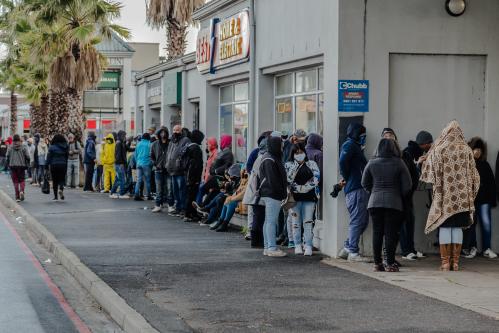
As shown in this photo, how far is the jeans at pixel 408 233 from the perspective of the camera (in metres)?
14.5

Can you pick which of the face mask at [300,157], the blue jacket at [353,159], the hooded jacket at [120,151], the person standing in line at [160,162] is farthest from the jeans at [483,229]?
the hooded jacket at [120,151]

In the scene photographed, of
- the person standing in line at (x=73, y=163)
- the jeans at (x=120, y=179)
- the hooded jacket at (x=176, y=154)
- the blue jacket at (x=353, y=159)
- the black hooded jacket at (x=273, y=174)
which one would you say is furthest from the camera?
the person standing in line at (x=73, y=163)

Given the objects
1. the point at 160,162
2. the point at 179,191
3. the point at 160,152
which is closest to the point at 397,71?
the point at 179,191

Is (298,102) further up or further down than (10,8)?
further down

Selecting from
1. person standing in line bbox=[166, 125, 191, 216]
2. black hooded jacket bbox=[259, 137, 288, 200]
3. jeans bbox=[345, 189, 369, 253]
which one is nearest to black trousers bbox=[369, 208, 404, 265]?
jeans bbox=[345, 189, 369, 253]

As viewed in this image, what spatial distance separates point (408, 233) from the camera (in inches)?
571

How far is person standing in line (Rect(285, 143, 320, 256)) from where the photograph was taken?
1483 cm

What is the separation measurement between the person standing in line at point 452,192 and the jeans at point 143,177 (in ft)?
45.1

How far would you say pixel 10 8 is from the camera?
55094 millimetres

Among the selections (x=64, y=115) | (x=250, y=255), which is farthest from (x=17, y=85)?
(x=250, y=255)

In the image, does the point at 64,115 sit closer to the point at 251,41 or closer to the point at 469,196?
the point at 251,41

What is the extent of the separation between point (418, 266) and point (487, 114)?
285 cm

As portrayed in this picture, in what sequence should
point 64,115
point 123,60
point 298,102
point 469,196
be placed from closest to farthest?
1. point 469,196
2. point 298,102
3. point 64,115
4. point 123,60

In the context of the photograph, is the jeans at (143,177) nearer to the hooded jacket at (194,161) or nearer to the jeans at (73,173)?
the hooded jacket at (194,161)
